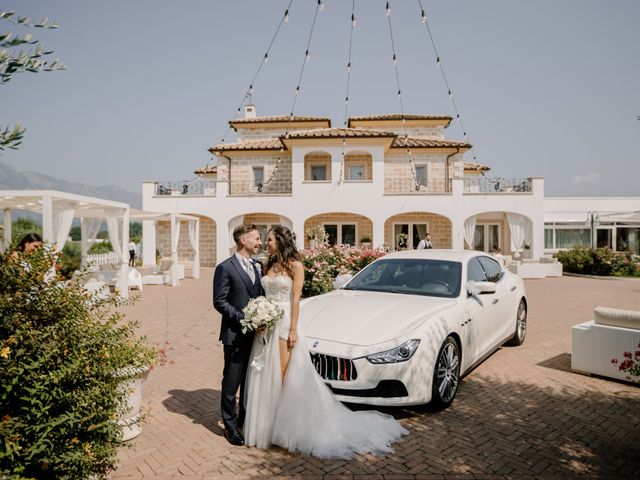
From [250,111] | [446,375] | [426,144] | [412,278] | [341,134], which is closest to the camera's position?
[446,375]

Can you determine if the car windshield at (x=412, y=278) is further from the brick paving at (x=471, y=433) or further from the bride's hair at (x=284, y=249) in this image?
the bride's hair at (x=284, y=249)

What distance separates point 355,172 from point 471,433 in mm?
20987

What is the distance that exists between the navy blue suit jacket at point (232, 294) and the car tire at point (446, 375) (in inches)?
77.3

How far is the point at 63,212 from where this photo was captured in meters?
10.6

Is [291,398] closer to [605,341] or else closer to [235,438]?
[235,438]

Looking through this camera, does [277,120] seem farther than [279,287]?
Yes

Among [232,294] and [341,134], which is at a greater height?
[341,134]

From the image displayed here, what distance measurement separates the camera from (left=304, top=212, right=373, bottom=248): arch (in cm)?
2367

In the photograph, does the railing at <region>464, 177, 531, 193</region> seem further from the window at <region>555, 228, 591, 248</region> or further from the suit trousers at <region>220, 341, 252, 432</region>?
the suit trousers at <region>220, 341, 252, 432</region>

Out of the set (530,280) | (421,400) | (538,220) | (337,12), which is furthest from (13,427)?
(538,220)

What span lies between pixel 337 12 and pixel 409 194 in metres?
15.5

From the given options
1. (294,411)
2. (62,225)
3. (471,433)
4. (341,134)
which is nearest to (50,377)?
(294,411)

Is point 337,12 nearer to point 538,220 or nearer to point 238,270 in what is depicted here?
point 238,270

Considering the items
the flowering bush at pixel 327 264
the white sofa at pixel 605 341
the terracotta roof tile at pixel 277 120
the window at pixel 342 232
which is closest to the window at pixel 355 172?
the window at pixel 342 232
